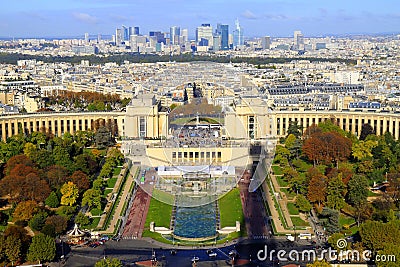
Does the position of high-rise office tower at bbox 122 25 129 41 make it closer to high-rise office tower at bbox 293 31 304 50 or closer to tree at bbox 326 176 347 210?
high-rise office tower at bbox 293 31 304 50

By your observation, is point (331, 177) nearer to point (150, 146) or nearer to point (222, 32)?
point (150, 146)

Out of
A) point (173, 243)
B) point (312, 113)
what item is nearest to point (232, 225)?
point (173, 243)

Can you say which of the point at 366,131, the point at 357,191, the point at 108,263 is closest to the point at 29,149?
the point at 108,263

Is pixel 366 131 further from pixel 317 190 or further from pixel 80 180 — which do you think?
pixel 80 180

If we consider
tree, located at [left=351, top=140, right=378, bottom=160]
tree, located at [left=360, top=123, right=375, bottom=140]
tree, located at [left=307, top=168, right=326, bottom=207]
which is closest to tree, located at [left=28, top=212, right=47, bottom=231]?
tree, located at [left=307, top=168, right=326, bottom=207]

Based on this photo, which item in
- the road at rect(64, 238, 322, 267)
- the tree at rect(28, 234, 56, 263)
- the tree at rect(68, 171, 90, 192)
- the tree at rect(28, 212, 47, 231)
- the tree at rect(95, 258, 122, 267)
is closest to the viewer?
the tree at rect(95, 258, 122, 267)

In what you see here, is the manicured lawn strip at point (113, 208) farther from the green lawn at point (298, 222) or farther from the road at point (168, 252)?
the green lawn at point (298, 222)
